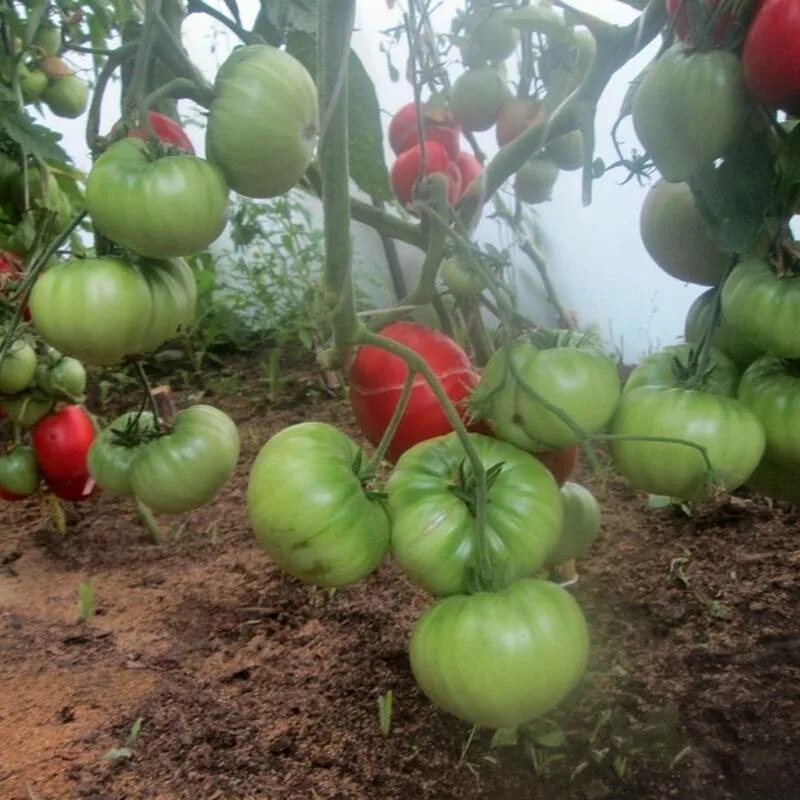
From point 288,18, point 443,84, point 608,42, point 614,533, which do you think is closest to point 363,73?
point 288,18

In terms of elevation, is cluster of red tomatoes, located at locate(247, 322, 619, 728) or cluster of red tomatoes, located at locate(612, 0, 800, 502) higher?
cluster of red tomatoes, located at locate(612, 0, 800, 502)

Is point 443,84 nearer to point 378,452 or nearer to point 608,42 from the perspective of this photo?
point 608,42

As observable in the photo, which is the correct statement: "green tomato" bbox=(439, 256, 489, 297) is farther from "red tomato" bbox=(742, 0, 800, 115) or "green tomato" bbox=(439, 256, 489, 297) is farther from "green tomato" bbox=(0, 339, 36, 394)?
"green tomato" bbox=(0, 339, 36, 394)

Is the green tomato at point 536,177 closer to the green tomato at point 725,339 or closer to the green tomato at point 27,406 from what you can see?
the green tomato at point 725,339

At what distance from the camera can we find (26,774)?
848 millimetres

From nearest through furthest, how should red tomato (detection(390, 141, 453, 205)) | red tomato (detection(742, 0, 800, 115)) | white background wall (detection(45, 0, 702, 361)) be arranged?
red tomato (detection(742, 0, 800, 115)) < red tomato (detection(390, 141, 453, 205)) < white background wall (detection(45, 0, 702, 361))

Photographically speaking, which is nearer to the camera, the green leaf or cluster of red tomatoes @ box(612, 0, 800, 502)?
cluster of red tomatoes @ box(612, 0, 800, 502)

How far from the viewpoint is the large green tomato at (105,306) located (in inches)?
21.8

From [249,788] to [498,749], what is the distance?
Result: 22 centimetres

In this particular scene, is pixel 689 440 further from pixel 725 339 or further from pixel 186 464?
pixel 186 464

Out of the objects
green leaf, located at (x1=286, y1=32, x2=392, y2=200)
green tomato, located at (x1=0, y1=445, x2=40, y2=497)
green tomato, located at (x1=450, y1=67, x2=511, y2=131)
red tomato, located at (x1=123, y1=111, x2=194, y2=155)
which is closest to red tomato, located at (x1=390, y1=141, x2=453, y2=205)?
green tomato, located at (x1=450, y1=67, x2=511, y2=131)

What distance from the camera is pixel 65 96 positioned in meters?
1.17

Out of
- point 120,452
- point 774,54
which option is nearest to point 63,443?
point 120,452

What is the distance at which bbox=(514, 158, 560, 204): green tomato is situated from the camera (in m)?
0.99
